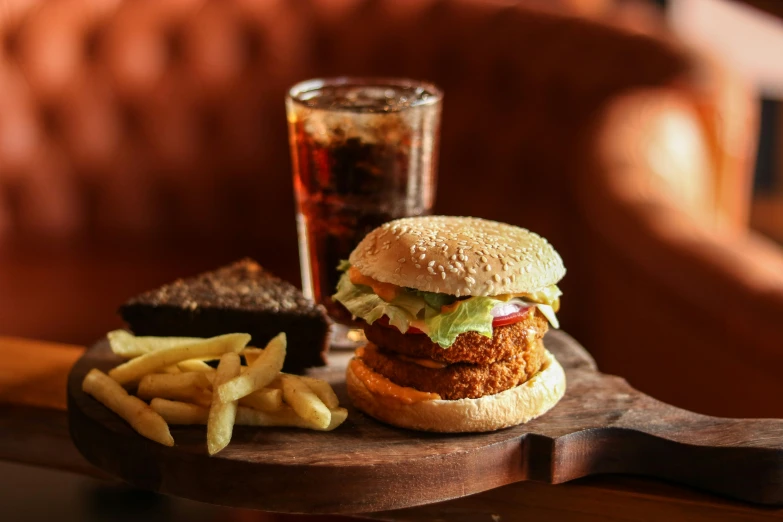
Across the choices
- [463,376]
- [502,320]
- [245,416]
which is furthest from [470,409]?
[245,416]

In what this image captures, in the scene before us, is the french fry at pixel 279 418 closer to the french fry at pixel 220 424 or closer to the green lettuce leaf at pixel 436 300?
the french fry at pixel 220 424

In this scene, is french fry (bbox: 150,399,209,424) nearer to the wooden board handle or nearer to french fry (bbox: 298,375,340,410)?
french fry (bbox: 298,375,340,410)

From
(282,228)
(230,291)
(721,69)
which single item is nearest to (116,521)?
(230,291)

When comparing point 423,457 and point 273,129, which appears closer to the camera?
point 423,457

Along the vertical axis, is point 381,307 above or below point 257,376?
above

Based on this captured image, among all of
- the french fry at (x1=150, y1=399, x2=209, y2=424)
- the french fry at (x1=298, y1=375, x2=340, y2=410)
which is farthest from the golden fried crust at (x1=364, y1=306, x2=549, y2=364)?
the french fry at (x1=150, y1=399, x2=209, y2=424)

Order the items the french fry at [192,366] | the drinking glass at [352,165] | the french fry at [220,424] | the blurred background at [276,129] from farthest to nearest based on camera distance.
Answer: the blurred background at [276,129]
the drinking glass at [352,165]
the french fry at [192,366]
the french fry at [220,424]

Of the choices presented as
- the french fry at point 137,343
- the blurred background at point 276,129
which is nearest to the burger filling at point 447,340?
the french fry at point 137,343

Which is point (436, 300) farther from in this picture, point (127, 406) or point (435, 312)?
point (127, 406)
